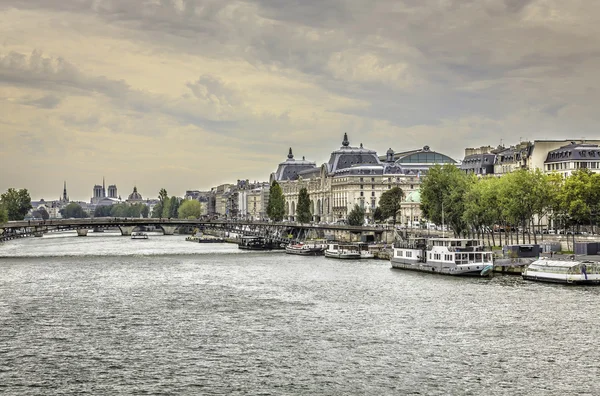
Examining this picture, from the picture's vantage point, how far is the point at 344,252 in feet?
402

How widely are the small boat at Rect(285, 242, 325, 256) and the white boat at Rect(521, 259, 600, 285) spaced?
2239 inches

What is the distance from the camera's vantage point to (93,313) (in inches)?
2537

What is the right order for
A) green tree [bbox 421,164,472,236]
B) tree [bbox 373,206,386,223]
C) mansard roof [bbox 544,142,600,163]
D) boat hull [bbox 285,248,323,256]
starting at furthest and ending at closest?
tree [bbox 373,206,386,223], boat hull [bbox 285,248,323,256], mansard roof [bbox 544,142,600,163], green tree [bbox 421,164,472,236]

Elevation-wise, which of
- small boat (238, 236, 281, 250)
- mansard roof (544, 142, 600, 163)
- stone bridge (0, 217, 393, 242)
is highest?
mansard roof (544, 142, 600, 163)

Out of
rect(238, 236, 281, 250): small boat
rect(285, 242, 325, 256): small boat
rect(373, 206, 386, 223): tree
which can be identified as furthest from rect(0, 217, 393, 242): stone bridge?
rect(373, 206, 386, 223): tree

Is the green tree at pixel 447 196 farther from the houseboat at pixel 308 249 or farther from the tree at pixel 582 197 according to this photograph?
the houseboat at pixel 308 249

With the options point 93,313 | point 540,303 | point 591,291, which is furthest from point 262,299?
point 591,291

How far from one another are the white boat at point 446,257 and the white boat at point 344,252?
18684 millimetres

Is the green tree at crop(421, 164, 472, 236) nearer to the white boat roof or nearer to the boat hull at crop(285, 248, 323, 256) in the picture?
the boat hull at crop(285, 248, 323, 256)

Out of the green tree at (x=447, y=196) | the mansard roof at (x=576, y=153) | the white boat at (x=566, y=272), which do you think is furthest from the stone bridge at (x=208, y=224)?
the white boat at (x=566, y=272)

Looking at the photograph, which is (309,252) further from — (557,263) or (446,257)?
(557,263)

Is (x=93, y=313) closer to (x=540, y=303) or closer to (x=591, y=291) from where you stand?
(x=540, y=303)

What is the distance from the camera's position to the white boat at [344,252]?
12169 centimetres

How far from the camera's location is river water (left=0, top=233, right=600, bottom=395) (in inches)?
1704
